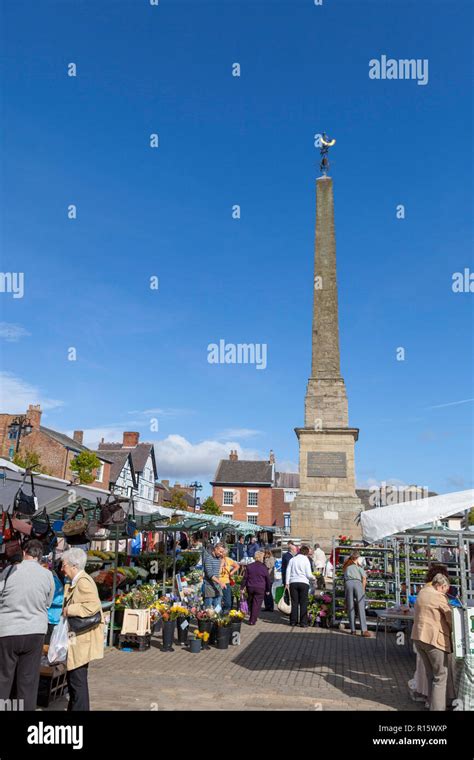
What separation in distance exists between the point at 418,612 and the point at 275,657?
4.12m

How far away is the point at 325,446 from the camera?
22016mm

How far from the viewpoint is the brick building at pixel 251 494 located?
2459 inches

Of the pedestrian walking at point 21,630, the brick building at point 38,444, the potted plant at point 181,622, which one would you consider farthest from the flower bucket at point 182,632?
the brick building at point 38,444

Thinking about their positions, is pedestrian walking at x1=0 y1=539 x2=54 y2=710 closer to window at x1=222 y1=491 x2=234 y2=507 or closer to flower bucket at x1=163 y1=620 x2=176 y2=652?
flower bucket at x1=163 y1=620 x2=176 y2=652

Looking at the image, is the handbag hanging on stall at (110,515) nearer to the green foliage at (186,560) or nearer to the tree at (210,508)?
the green foliage at (186,560)

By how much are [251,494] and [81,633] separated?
58.2 meters

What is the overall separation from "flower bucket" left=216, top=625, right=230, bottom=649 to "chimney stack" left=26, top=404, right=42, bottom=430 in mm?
36319

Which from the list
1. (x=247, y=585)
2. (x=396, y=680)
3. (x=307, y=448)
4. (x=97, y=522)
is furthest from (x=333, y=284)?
(x=396, y=680)

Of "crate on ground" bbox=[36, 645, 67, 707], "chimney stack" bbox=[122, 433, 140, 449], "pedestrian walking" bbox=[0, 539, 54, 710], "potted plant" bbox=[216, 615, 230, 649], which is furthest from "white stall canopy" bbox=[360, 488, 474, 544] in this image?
"chimney stack" bbox=[122, 433, 140, 449]

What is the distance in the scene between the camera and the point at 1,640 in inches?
219

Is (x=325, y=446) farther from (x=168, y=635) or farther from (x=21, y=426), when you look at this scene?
(x=21, y=426)

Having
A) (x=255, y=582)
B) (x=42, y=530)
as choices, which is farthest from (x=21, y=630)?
(x=255, y=582)
